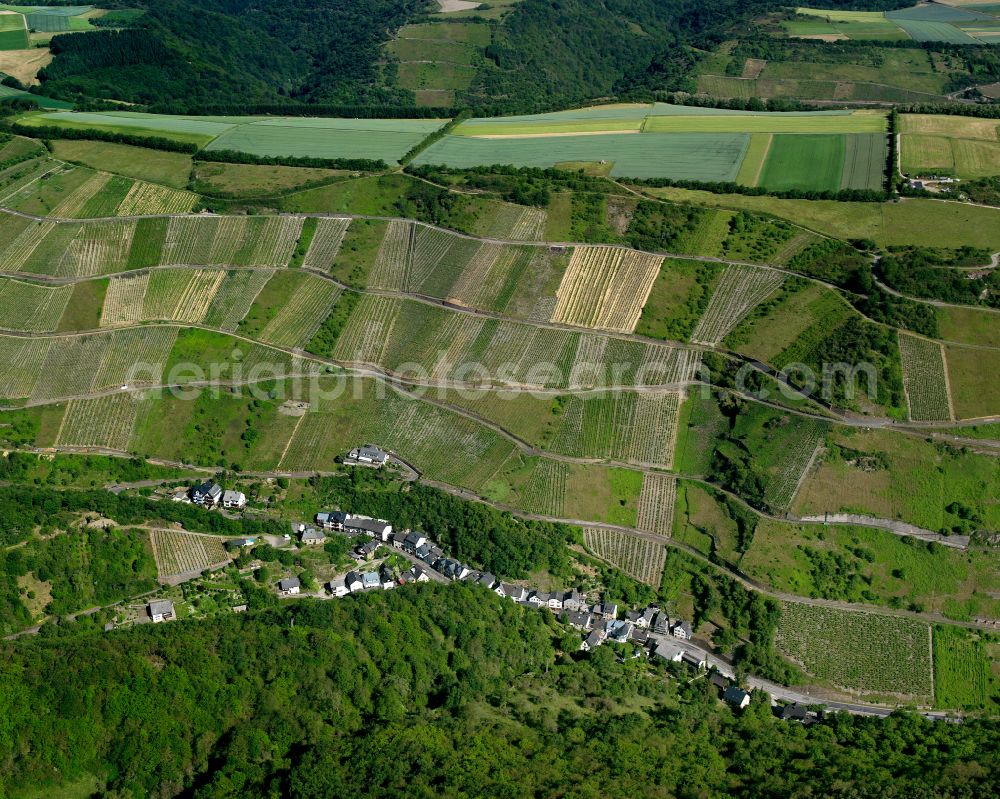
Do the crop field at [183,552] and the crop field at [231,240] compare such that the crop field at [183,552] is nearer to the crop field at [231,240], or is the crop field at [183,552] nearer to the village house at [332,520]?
the village house at [332,520]

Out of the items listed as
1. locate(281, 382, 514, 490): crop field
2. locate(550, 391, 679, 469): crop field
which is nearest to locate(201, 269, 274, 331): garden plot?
locate(281, 382, 514, 490): crop field

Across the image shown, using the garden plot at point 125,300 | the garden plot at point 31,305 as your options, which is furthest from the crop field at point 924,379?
the garden plot at point 31,305

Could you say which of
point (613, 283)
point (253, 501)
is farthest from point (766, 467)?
point (253, 501)

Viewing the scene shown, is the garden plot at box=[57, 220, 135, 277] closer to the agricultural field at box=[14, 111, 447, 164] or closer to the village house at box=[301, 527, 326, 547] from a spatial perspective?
the agricultural field at box=[14, 111, 447, 164]

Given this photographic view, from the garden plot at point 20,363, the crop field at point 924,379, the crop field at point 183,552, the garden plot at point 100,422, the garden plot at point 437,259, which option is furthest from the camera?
the garden plot at point 437,259

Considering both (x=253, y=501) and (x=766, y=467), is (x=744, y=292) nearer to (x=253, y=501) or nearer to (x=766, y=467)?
(x=766, y=467)

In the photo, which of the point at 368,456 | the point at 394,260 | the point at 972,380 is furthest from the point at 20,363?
the point at 972,380
